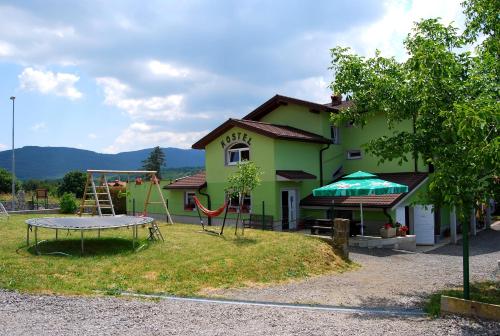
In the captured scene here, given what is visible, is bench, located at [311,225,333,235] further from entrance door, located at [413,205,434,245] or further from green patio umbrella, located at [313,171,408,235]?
entrance door, located at [413,205,434,245]

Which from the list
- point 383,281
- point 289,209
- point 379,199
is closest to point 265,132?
point 289,209

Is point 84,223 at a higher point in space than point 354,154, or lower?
lower

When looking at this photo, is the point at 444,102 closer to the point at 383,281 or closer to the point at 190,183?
the point at 383,281

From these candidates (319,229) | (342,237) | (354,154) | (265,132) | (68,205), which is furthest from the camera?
(68,205)

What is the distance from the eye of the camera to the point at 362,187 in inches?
696

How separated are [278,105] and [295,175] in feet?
20.2

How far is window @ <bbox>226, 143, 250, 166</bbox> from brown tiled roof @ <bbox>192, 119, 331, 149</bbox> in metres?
1.08

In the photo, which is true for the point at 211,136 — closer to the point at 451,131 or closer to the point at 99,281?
the point at 99,281

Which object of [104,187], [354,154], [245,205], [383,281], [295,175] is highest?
[354,154]

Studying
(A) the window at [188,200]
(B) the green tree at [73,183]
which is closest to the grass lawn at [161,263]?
(A) the window at [188,200]

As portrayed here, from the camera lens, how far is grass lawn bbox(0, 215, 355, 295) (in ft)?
33.1

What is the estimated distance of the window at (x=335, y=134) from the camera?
83.8 feet

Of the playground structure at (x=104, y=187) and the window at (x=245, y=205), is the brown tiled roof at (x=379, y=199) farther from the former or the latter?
the playground structure at (x=104, y=187)

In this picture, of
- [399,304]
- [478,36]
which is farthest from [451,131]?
[478,36]
